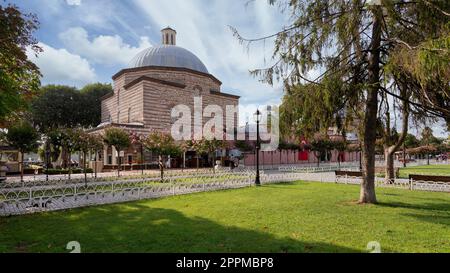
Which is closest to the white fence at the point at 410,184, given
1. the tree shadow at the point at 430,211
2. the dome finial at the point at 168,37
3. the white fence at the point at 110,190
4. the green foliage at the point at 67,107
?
the white fence at the point at 110,190

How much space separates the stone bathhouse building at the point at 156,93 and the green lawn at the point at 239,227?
→ 22.7 metres

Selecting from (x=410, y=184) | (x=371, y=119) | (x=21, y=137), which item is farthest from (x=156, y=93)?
(x=371, y=119)

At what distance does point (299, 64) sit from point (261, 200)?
5.03m

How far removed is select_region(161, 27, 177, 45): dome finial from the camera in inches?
1865

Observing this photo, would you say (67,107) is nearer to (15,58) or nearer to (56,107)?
(56,107)

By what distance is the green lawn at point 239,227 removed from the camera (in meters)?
5.73

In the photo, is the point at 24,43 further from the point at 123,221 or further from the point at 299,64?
the point at 299,64

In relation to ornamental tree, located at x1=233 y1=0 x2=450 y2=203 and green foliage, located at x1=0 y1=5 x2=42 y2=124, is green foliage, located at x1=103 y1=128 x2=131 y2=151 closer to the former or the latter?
green foliage, located at x1=0 y1=5 x2=42 y2=124

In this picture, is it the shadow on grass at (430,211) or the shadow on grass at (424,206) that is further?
the shadow on grass at (424,206)

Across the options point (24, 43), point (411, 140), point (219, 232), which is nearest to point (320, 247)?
point (219, 232)

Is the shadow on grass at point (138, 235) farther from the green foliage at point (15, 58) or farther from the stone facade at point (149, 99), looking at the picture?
the stone facade at point (149, 99)

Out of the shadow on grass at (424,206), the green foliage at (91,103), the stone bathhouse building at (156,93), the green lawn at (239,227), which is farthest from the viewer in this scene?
the green foliage at (91,103)

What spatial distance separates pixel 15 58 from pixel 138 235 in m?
10.2

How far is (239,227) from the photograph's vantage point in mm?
7102
